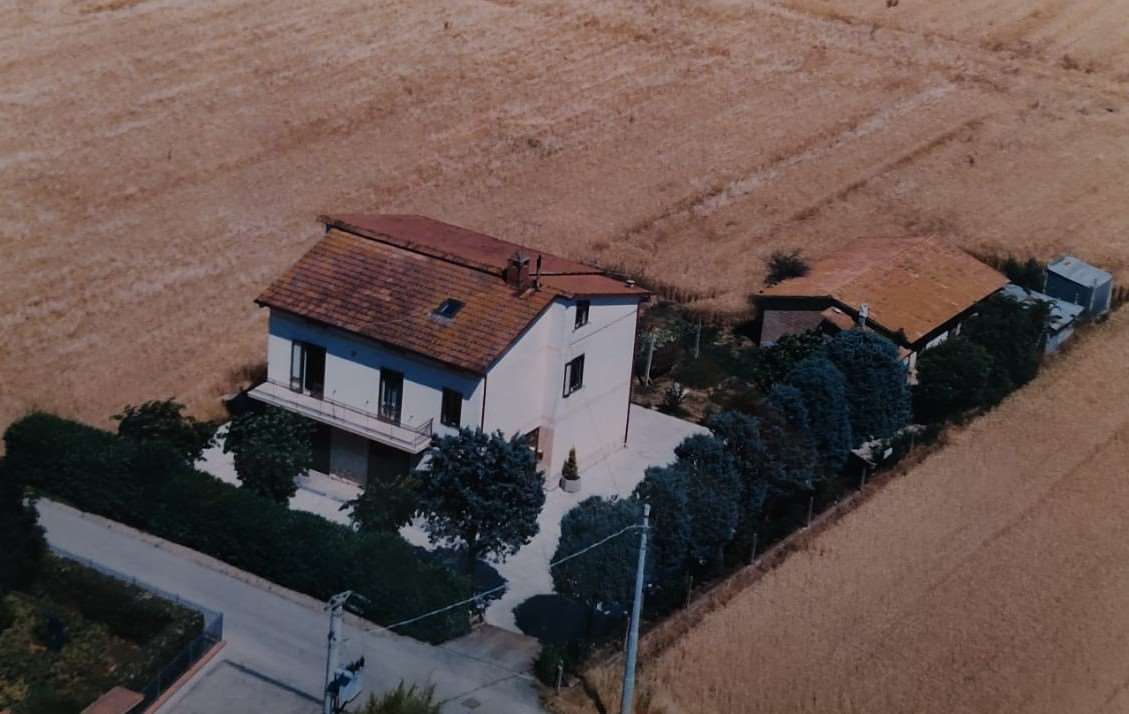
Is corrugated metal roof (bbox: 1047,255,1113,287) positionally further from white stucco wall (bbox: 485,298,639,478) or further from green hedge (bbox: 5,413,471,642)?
green hedge (bbox: 5,413,471,642)

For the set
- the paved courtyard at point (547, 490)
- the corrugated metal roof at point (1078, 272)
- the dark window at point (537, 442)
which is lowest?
the paved courtyard at point (547, 490)

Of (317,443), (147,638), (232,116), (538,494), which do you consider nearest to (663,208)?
(232,116)

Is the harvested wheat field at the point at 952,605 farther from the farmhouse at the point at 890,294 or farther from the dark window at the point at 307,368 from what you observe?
the dark window at the point at 307,368

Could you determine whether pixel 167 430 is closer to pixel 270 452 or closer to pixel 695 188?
pixel 270 452

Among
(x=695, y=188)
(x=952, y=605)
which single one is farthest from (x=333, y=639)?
(x=695, y=188)

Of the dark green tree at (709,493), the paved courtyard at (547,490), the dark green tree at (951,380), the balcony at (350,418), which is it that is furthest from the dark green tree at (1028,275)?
the balcony at (350,418)

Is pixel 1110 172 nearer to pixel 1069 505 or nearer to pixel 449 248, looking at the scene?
pixel 1069 505
